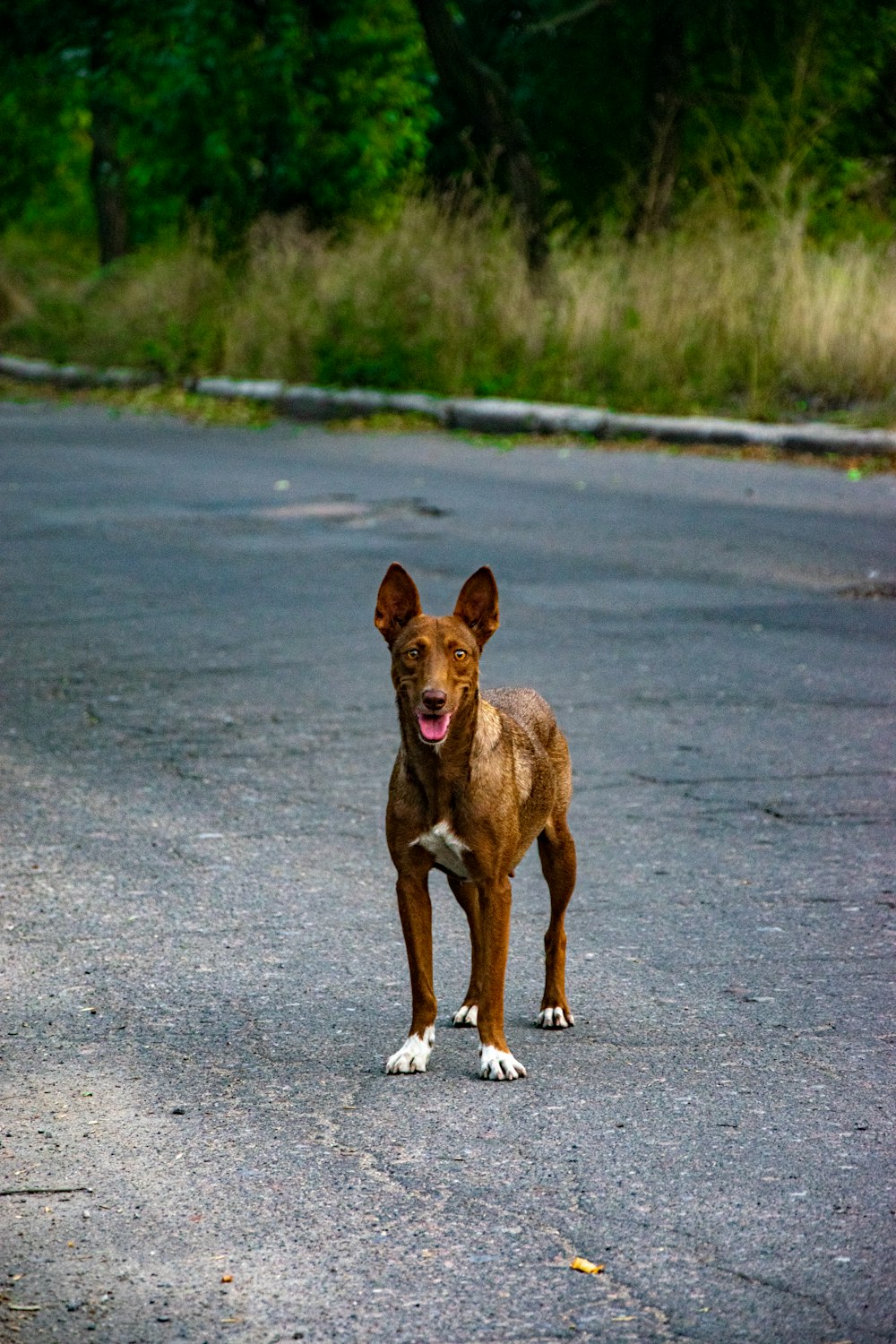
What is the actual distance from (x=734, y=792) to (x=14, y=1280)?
3636 mm

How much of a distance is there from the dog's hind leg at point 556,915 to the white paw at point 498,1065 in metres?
0.34

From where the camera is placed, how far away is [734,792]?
616cm

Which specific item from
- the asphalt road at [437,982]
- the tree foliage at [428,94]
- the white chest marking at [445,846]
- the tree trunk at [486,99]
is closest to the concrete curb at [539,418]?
the tree foliage at [428,94]

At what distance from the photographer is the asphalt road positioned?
3.02 meters

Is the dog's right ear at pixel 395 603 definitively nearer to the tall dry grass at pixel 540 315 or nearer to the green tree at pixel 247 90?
Result: the tall dry grass at pixel 540 315

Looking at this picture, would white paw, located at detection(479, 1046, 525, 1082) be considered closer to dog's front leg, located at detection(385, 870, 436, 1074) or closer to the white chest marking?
dog's front leg, located at detection(385, 870, 436, 1074)

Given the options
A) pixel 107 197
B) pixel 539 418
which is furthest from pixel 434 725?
pixel 107 197

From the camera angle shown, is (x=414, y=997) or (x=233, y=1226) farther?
(x=414, y=997)

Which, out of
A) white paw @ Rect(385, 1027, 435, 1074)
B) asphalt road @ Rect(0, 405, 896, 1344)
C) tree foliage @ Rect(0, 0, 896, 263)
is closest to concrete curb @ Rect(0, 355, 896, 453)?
tree foliage @ Rect(0, 0, 896, 263)

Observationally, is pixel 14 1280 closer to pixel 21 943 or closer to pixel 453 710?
pixel 453 710

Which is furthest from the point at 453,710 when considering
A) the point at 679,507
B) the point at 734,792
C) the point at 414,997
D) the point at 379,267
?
the point at 379,267

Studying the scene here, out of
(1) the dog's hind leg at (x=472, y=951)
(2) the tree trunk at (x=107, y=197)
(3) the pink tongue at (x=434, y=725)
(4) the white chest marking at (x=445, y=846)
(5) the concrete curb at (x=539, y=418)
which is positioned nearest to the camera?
(3) the pink tongue at (x=434, y=725)

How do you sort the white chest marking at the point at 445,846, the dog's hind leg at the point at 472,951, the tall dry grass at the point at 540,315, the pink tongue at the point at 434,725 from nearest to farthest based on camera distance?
1. the pink tongue at the point at 434,725
2. the white chest marking at the point at 445,846
3. the dog's hind leg at the point at 472,951
4. the tall dry grass at the point at 540,315

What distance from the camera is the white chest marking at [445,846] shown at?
12.6 feet
